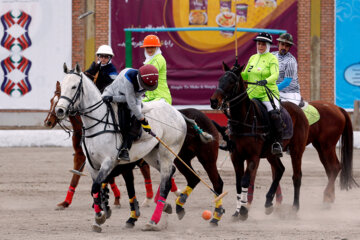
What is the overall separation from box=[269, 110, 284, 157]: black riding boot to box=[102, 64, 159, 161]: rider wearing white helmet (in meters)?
2.39

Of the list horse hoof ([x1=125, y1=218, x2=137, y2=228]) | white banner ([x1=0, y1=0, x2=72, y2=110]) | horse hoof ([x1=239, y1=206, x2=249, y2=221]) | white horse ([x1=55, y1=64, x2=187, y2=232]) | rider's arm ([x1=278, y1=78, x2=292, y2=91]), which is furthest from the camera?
white banner ([x1=0, y1=0, x2=72, y2=110])

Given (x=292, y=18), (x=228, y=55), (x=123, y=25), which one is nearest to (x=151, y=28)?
(x=123, y=25)

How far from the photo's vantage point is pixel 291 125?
1227 centimetres

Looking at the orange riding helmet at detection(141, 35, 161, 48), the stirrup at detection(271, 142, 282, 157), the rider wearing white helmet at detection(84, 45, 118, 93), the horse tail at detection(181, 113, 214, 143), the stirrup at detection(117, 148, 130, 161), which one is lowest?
the stirrup at detection(271, 142, 282, 157)

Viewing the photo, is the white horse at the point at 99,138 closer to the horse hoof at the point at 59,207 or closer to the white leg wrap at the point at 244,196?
the white leg wrap at the point at 244,196

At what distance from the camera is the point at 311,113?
1372 centimetres

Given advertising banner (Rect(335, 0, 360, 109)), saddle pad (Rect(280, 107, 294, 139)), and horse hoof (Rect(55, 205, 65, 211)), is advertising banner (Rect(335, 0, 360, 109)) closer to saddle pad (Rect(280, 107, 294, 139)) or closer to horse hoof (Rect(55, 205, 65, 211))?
saddle pad (Rect(280, 107, 294, 139))

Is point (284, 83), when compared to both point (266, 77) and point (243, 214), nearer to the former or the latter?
point (266, 77)

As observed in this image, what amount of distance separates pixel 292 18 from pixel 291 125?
13.9 m

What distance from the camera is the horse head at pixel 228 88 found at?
10.8m

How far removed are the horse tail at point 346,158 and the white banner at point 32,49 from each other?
13.2 meters

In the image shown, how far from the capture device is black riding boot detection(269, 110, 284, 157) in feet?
38.7

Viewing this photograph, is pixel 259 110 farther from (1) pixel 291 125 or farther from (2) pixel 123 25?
(2) pixel 123 25

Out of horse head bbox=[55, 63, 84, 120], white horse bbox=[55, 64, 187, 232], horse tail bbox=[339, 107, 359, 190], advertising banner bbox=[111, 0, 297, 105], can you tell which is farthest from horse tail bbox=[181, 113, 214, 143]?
advertising banner bbox=[111, 0, 297, 105]
